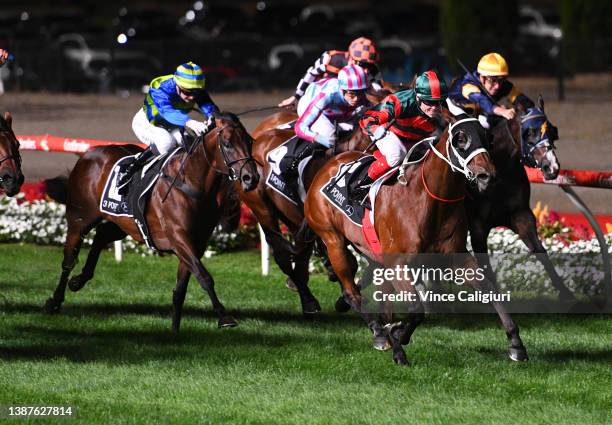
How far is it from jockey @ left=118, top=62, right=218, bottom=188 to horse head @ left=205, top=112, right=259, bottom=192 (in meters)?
0.27

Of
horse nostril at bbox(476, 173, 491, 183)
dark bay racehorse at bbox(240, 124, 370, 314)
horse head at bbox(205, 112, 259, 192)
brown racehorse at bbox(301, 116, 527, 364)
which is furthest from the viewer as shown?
dark bay racehorse at bbox(240, 124, 370, 314)

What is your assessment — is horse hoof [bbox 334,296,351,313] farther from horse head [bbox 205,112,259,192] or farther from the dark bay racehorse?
horse head [bbox 205,112,259,192]

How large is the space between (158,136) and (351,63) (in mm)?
1660

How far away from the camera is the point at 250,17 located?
3709cm

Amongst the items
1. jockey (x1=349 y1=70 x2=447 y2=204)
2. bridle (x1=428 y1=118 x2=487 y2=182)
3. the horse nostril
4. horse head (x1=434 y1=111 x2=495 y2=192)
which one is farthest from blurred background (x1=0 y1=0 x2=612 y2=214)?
the horse nostril

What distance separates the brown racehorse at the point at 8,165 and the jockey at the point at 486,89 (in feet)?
10.8

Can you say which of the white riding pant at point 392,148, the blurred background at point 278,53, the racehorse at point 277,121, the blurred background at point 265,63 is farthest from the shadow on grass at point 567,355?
the blurred background at point 278,53

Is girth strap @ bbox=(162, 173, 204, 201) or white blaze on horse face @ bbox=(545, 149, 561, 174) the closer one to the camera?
white blaze on horse face @ bbox=(545, 149, 561, 174)

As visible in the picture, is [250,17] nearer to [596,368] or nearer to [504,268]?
[504,268]

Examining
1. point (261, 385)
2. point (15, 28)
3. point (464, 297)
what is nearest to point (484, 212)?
point (464, 297)

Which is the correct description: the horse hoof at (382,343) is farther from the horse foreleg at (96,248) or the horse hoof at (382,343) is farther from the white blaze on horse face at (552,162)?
the horse foreleg at (96,248)

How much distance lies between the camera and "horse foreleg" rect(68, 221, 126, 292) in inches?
436

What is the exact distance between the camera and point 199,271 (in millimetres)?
9898
